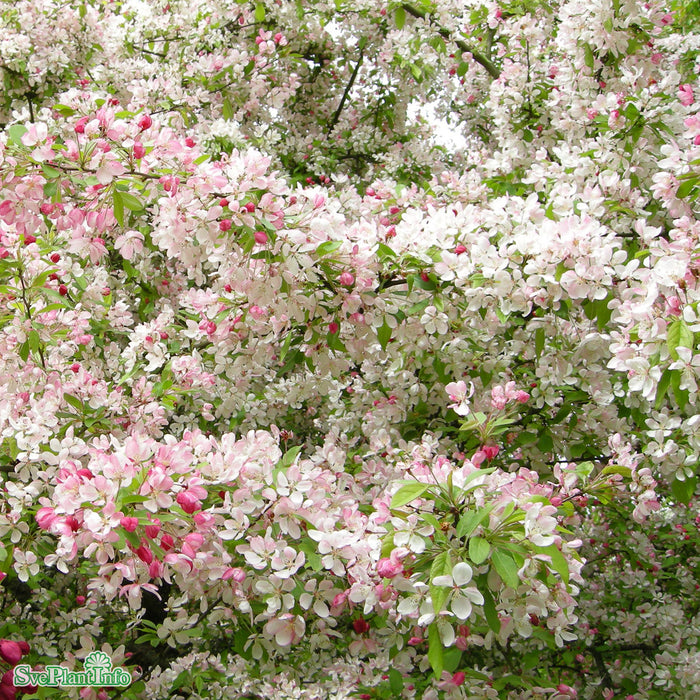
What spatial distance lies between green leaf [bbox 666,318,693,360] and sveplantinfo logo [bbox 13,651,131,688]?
81.2 inches

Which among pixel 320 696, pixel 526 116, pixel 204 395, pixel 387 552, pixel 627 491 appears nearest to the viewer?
pixel 387 552

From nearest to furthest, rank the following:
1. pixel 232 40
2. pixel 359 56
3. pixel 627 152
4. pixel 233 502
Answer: pixel 233 502 → pixel 627 152 → pixel 232 40 → pixel 359 56

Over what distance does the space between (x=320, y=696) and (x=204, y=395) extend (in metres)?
1.53

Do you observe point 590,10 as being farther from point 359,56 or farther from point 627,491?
point 359,56

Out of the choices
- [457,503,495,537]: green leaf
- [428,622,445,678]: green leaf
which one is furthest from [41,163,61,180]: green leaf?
[428,622,445,678]: green leaf

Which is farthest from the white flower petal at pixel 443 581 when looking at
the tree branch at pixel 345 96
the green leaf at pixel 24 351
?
the tree branch at pixel 345 96

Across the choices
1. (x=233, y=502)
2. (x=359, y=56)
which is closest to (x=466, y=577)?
(x=233, y=502)

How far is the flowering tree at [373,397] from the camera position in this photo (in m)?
1.78

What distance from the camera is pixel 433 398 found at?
3070 mm

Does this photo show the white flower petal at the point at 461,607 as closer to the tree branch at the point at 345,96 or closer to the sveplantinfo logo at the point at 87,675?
the sveplantinfo logo at the point at 87,675

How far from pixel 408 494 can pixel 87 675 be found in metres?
1.54

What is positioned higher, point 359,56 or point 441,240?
point 359,56

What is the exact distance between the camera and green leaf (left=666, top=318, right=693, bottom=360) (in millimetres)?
1758

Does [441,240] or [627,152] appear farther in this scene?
[627,152]
